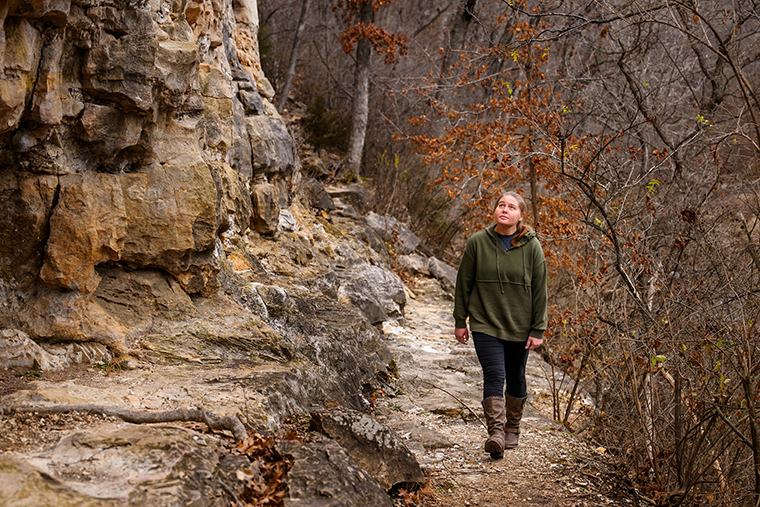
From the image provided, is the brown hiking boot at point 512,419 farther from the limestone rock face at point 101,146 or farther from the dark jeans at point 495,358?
the limestone rock face at point 101,146

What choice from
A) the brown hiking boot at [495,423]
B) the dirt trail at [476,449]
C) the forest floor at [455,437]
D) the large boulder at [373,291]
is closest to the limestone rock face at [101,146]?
the forest floor at [455,437]

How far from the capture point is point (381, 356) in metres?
6.62

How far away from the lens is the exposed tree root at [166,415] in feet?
9.62

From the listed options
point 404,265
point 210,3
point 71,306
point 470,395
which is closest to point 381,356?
point 470,395

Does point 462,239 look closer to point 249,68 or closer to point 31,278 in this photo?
point 249,68

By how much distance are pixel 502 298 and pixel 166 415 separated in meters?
2.31

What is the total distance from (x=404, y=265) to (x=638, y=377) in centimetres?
740

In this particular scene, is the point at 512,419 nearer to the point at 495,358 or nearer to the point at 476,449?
the point at 476,449

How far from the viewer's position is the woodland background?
167 inches

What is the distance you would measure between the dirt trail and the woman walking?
29 centimetres

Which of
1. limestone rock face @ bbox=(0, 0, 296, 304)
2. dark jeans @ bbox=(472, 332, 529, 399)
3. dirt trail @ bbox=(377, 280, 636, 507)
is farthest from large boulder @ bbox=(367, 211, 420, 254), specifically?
dark jeans @ bbox=(472, 332, 529, 399)


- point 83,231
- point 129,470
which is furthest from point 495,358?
point 83,231

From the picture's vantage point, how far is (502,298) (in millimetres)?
4328

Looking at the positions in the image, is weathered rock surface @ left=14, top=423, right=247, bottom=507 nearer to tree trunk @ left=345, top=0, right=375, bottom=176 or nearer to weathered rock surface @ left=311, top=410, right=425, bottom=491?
weathered rock surface @ left=311, top=410, right=425, bottom=491
